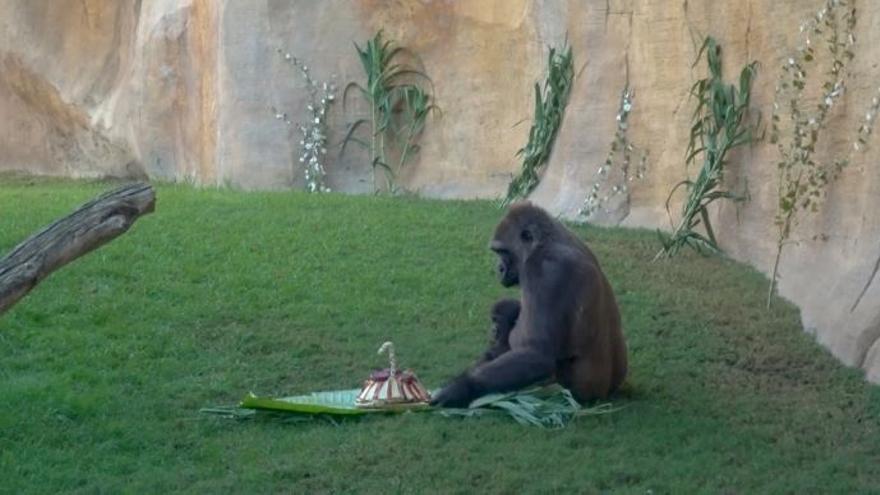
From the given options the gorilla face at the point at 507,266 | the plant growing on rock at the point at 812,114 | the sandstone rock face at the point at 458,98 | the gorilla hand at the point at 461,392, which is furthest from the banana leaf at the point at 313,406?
the plant growing on rock at the point at 812,114

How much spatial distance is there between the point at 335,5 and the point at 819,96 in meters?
6.16

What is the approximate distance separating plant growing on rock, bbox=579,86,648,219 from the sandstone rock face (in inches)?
3.2

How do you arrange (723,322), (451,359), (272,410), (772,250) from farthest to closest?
(772,250) → (723,322) → (451,359) → (272,410)

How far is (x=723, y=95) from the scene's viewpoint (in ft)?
30.2

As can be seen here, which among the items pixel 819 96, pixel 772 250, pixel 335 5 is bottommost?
pixel 772 250

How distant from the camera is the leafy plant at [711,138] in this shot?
29.7 ft

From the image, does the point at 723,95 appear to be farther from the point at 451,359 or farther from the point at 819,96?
the point at 451,359

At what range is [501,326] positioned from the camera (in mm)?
7059

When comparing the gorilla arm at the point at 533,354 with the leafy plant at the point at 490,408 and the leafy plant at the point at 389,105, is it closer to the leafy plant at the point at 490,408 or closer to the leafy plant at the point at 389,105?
the leafy plant at the point at 490,408

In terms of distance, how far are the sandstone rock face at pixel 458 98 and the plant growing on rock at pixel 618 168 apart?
0.27ft

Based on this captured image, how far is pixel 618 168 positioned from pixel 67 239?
582cm

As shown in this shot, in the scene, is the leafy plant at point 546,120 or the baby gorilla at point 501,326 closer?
the baby gorilla at point 501,326

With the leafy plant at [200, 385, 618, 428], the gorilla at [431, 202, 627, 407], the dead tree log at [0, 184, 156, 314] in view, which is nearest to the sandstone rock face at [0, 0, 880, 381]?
the gorilla at [431, 202, 627, 407]

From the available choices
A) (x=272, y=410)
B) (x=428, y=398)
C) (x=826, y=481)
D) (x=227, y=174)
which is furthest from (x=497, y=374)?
(x=227, y=174)
